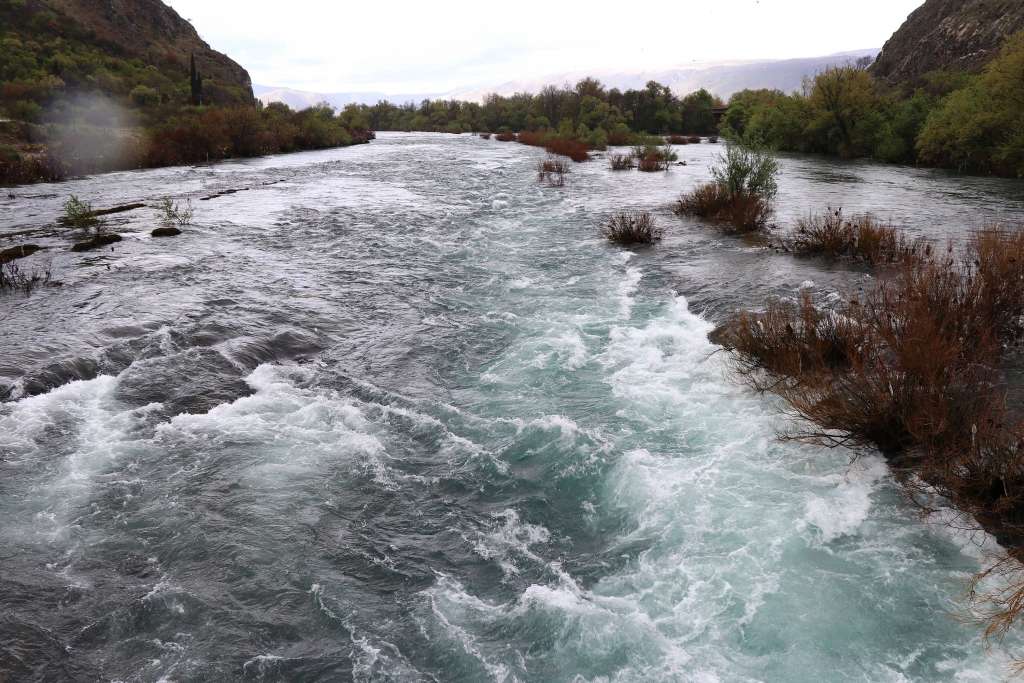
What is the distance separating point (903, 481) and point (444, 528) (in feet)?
15.7

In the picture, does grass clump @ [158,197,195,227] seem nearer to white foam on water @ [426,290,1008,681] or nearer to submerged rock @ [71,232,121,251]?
submerged rock @ [71,232,121,251]

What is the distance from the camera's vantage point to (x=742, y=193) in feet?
64.3

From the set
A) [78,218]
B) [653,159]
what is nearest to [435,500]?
[78,218]

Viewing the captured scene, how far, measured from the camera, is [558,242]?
18703 mm

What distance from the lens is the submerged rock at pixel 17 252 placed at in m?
14.5

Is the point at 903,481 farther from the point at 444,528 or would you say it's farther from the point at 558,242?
the point at 558,242

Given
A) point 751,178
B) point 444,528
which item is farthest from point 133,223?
point 751,178

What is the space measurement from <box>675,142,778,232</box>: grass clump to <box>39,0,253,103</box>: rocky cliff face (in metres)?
70.3

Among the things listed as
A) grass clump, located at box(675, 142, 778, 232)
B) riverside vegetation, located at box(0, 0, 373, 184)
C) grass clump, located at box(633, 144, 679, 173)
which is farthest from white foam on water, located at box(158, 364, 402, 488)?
grass clump, located at box(633, 144, 679, 173)

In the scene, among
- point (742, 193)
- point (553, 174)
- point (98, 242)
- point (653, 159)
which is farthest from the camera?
point (653, 159)

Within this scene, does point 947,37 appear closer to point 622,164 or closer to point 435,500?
point 622,164

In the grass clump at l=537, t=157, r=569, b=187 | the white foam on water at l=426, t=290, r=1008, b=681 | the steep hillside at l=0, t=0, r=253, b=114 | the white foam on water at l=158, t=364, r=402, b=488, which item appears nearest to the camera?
the white foam on water at l=426, t=290, r=1008, b=681

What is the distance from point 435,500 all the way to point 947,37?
319 ft

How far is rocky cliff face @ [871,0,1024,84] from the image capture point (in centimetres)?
6650
